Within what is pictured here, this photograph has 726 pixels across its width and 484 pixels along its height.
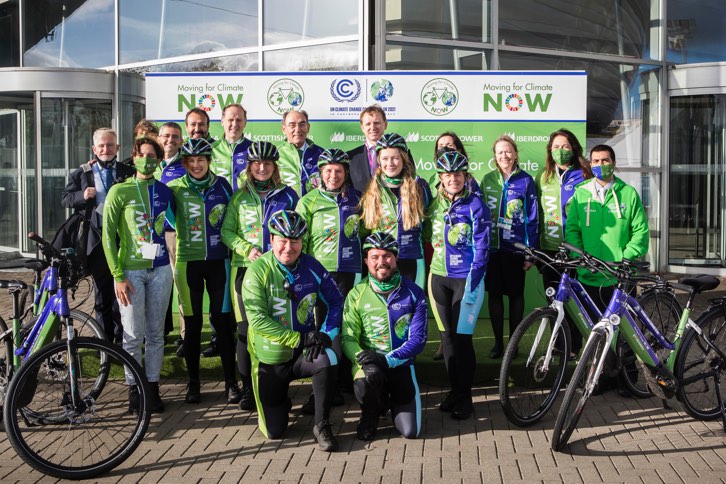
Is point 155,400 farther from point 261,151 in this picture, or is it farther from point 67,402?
point 261,151

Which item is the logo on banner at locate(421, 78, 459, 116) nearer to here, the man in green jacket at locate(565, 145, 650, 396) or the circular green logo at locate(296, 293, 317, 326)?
the man in green jacket at locate(565, 145, 650, 396)

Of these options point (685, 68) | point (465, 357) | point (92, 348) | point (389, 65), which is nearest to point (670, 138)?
point (685, 68)

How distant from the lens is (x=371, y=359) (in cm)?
492

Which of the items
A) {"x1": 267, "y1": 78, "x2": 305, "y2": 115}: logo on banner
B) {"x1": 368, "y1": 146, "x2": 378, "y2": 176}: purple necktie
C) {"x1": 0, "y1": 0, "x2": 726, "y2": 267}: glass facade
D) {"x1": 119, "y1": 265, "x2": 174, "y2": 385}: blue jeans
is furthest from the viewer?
{"x1": 0, "y1": 0, "x2": 726, "y2": 267}: glass facade

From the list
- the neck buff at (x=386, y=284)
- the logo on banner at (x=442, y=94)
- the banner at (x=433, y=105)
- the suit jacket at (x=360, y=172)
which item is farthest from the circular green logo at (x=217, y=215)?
the logo on banner at (x=442, y=94)

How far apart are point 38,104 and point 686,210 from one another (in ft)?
33.3

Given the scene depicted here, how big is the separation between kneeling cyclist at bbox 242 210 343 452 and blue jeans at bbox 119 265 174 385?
2.54 ft

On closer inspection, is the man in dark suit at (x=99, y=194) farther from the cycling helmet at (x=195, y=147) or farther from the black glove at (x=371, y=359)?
the black glove at (x=371, y=359)

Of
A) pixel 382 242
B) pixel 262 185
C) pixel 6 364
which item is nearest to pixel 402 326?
pixel 382 242

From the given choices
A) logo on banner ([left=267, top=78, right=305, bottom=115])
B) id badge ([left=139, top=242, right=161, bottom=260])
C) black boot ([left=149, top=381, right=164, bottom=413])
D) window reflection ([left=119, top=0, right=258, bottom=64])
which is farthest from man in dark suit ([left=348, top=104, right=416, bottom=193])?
window reflection ([left=119, top=0, right=258, bottom=64])

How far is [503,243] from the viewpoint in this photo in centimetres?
628

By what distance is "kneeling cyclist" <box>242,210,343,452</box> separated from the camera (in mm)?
4855

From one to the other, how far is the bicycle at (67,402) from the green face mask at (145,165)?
0.83 metres

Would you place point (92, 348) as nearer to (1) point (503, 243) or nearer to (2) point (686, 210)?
(1) point (503, 243)
